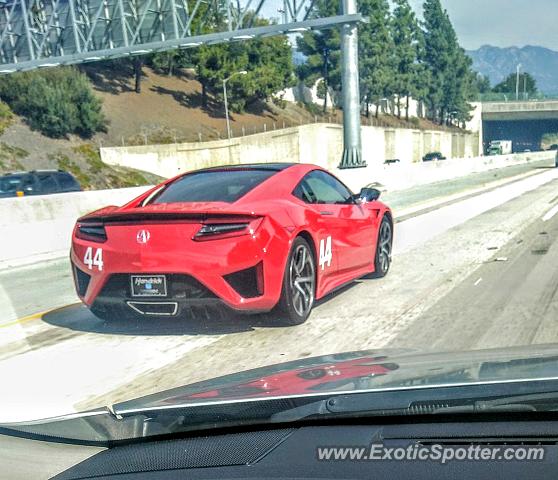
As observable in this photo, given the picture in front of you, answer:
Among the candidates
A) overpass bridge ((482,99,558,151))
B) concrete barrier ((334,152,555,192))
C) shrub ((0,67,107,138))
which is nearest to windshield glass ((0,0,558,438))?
concrete barrier ((334,152,555,192))

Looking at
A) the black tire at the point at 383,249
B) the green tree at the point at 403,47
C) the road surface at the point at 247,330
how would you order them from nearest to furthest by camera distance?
the road surface at the point at 247,330
the black tire at the point at 383,249
the green tree at the point at 403,47

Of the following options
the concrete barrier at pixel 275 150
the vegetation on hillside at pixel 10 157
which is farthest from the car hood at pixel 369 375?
the vegetation on hillside at pixel 10 157

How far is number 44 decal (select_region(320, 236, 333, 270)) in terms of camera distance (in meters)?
6.62

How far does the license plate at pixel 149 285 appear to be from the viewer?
5.65 meters

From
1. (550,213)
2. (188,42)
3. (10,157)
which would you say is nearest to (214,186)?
(550,213)

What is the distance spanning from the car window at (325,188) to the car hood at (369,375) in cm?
363

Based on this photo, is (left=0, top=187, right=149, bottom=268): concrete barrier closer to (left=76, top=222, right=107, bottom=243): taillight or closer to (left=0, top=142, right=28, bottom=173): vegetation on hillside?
(left=76, top=222, right=107, bottom=243): taillight

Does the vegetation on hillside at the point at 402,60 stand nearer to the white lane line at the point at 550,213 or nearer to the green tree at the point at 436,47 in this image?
the green tree at the point at 436,47

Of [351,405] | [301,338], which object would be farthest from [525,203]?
[351,405]

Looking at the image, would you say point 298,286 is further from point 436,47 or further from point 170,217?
point 436,47

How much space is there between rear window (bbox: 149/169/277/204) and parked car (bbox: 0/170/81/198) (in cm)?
1196

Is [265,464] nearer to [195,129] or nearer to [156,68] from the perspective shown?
[195,129]

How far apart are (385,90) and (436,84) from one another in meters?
21.0

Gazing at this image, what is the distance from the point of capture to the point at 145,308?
5.73 meters
